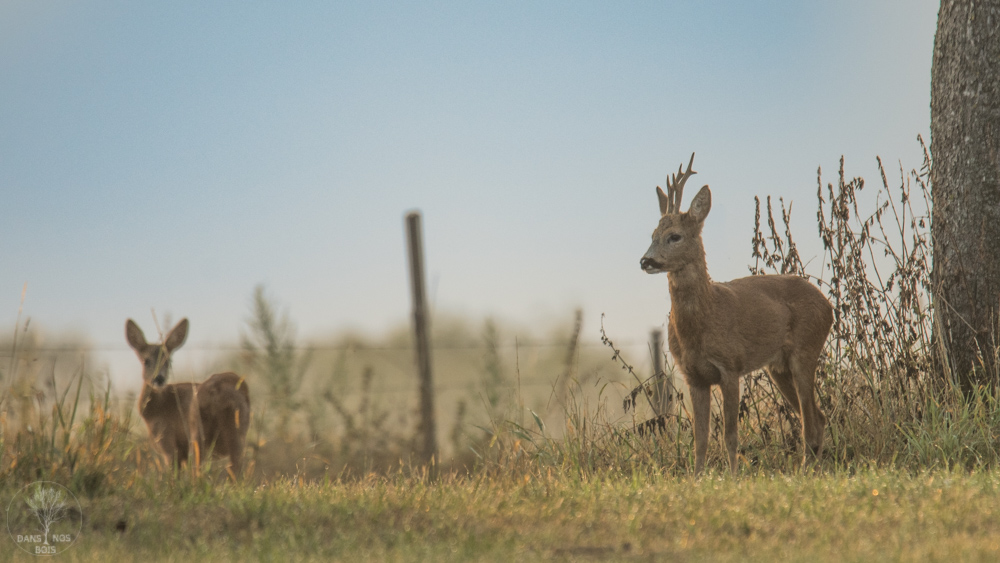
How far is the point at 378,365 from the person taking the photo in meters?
11.8

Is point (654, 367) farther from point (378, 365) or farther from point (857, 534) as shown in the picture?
point (857, 534)

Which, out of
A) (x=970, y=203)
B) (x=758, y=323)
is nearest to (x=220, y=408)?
(x=758, y=323)

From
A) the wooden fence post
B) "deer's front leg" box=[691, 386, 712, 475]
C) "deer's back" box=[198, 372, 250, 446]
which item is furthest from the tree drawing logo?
the wooden fence post

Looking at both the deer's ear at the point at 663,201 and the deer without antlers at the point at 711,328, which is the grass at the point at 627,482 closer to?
the deer without antlers at the point at 711,328

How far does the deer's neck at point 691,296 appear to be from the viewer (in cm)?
611

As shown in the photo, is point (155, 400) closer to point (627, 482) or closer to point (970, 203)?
point (627, 482)

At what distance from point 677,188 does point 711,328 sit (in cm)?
101

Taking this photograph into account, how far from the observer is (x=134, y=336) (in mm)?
7484

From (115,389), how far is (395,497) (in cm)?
208

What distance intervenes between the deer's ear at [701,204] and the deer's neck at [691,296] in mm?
290

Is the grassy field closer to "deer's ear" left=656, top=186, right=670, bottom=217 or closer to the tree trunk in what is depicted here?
"deer's ear" left=656, top=186, right=670, bottom=217

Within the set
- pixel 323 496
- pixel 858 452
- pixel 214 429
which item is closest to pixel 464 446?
pixel 214 429

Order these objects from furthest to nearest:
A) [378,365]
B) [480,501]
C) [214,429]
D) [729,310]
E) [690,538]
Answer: [378,365], [214,429], [729,310], [480,501], [690,538]

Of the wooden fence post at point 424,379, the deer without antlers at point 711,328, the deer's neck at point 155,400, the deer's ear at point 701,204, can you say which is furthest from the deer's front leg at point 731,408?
the wooden fence post at point 424,379
